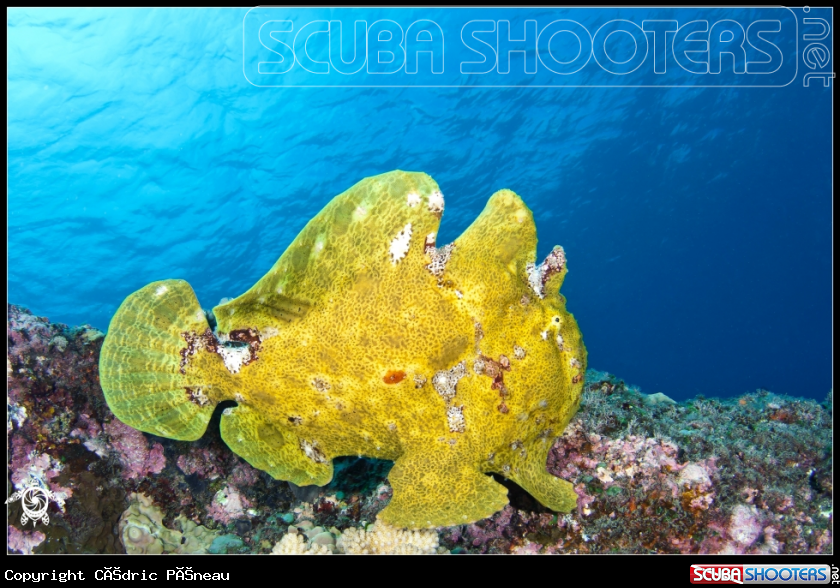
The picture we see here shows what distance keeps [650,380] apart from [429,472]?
96144mm

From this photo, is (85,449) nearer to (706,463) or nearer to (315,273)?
(315,273)

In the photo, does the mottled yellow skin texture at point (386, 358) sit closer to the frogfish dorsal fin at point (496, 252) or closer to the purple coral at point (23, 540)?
the frogfish dorsal fin at point (496, 252)

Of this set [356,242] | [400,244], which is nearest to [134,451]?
[356,242]

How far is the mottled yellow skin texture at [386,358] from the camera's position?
3.02 m

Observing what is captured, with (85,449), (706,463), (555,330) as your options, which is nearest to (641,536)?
(706,463)

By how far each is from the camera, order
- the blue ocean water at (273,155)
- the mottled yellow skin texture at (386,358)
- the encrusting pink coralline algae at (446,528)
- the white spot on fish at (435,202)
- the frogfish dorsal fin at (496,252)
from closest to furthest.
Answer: the white spot on fish at (435,202), the mottled yellow skin texture at (386,358), the frogfish dorsal fin at (496,252), the encrusting pink coralline algae at (446,528), the blue ocean water at (273,155)

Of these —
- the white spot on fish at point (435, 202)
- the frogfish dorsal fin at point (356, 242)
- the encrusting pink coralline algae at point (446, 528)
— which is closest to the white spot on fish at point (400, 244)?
the frogfish dorsal fin at point (356, 242)

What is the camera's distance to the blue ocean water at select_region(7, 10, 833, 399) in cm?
2309
